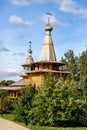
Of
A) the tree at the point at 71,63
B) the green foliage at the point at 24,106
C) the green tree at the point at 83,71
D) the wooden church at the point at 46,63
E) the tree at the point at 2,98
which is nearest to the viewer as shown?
the green foliage at the point at 24,106

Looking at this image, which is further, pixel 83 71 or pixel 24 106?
pixel 83 71

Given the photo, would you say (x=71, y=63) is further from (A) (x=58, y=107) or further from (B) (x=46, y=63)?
(A) (x=58, y=107)

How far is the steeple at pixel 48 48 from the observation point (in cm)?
4991

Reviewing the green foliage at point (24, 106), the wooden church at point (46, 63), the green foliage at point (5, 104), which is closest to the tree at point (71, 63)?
the wooden church at point (46, 63)

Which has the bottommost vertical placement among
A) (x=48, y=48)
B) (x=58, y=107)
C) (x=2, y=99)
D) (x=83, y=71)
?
(x=58, y=107)

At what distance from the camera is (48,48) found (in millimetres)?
50500

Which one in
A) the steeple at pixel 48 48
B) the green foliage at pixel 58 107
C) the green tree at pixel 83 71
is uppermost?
the steeple at pixel 48 48

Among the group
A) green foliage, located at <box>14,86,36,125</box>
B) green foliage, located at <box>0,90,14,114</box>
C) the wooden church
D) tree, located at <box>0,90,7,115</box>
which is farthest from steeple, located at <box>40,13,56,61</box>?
green foliage, located at <box>14,86,36,125</box>

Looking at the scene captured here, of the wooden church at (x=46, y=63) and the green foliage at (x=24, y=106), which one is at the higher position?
the wooden church at (x=46, y=63)

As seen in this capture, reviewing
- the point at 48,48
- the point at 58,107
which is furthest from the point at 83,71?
the point at 58,107

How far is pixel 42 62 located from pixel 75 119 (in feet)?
65.5

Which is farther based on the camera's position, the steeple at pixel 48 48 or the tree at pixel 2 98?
the steeple at pixel 48 48

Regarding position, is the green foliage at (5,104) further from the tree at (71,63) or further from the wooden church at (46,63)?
the tree at (71,63)

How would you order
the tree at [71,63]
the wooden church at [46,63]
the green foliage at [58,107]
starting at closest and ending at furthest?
1. the green foliage at [58,107]
2. the wooden church at [46,63]
3. the tree at [71,63]
